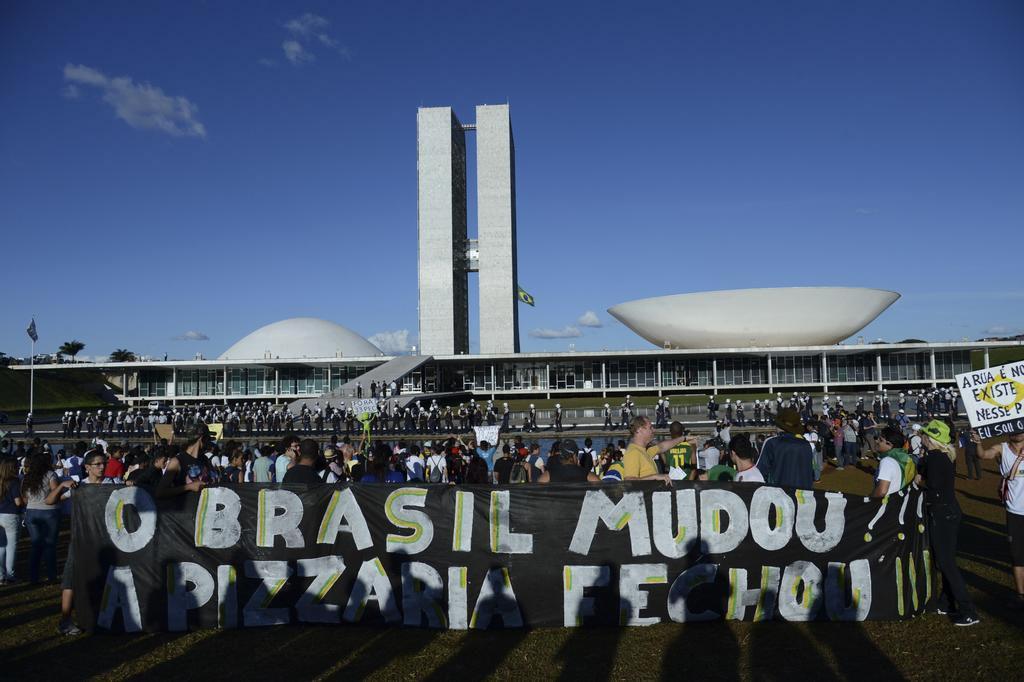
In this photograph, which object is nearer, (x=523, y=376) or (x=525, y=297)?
(x=523, y=376)

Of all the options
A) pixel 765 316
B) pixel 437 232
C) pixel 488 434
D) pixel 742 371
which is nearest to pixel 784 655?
pixel 488 434

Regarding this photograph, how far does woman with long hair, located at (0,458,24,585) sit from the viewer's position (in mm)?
7172

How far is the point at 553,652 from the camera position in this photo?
17.8 feet

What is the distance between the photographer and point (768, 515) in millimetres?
6059

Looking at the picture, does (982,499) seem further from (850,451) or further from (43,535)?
(43,535)

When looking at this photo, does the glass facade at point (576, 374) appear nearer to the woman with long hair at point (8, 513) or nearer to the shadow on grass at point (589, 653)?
the woman with long hair at point (8, 513)

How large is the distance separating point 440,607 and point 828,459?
687 inches

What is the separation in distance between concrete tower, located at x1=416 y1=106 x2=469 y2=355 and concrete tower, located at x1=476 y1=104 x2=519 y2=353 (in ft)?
10.1

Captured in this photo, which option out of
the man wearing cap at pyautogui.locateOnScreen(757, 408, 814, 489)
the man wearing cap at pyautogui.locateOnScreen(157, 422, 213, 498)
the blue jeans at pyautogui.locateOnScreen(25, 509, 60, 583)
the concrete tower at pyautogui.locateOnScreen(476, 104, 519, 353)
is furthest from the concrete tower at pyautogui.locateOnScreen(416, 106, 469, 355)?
the man wearing cap at pyautogui.locateOnScreen(757, 408, 814, 489)

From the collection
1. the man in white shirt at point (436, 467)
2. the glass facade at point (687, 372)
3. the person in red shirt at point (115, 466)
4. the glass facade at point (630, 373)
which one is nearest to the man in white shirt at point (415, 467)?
the man in white shirt at point (436, 467)

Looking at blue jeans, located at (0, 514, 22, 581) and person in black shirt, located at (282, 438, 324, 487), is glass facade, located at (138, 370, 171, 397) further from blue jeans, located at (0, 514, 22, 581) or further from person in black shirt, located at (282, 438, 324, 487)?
person in black shirt, located at (282, 438, 324, 487)

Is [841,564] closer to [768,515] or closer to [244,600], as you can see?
[768,515]

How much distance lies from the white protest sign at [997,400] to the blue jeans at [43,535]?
9.43m

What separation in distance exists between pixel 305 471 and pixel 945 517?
586 centimetres
